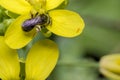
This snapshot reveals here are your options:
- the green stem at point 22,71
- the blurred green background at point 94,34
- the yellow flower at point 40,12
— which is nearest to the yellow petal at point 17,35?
the yellow flower at point 40,12

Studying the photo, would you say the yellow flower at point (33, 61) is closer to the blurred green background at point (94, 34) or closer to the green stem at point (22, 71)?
the green stem at point (22, 71)

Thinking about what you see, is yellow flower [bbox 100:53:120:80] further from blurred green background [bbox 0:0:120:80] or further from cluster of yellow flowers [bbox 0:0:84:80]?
blurred green background [bbox 0:0:120:80]

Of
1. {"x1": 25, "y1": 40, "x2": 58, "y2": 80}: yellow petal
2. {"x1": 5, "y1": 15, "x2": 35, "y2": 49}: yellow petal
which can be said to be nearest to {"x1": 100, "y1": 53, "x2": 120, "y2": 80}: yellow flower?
{"x1": 25, "y1": 40, "x2": 58, "y2": 80}: yellow petal

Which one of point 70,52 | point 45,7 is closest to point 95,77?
point 70,52

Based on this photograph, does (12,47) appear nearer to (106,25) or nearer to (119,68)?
(119,68)

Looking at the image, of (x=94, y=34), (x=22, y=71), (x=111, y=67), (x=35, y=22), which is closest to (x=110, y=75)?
(x=111, y=67)

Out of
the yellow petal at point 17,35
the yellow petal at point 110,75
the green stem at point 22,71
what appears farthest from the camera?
the yellow petal at point 110,75

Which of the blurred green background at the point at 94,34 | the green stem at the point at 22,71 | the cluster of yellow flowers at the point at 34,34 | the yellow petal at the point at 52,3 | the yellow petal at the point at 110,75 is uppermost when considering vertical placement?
the yellow petal at the point at 52,3
